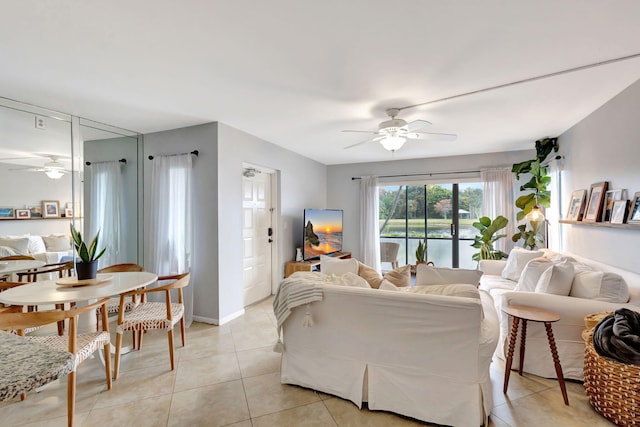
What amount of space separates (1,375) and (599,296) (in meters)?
3.25

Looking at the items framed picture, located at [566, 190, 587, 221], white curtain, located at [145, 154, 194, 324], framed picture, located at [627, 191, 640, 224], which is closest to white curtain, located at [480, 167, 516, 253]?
framed picture, located at [566, 190, 587, 221]

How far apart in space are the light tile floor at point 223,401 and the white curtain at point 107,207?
59.2 inches

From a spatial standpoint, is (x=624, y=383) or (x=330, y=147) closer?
(x=624, y=383)

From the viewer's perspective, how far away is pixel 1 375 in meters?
0.57

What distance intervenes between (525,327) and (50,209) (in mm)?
4442

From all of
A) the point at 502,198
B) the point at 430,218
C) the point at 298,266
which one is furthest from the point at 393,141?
the point at 430,218

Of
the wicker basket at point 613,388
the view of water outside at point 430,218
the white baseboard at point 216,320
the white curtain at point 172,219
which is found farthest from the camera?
the view of water outside at point 430,218

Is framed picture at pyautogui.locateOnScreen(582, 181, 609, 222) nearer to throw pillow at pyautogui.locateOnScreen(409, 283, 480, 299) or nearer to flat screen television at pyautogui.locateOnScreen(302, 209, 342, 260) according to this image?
throw pillow at pyautogui.locateOnScreen(409, 283, 480, 299)

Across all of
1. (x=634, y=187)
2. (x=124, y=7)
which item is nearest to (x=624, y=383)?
(x=634, y=187)

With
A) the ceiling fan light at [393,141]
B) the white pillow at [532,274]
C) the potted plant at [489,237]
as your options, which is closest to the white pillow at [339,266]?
the ceiling fan light at [393,141]

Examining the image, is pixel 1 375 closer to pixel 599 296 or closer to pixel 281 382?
pixel 281 382

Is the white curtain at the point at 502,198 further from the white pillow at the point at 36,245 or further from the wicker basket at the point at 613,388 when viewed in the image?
the white pillow at the point at 36,245

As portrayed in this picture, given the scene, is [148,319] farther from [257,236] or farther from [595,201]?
[595,201]

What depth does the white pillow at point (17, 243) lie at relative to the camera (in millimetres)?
2682
